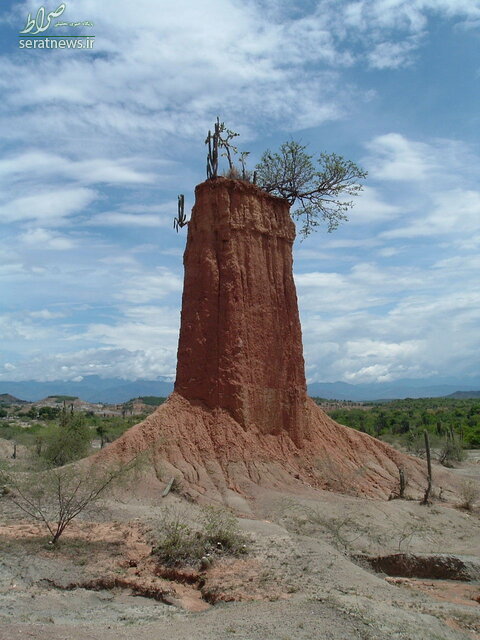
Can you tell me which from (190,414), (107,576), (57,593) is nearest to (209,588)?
(107,576)

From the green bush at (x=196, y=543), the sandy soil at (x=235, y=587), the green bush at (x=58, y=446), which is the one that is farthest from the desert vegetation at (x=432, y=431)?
the green bush at (x=196, y=543)

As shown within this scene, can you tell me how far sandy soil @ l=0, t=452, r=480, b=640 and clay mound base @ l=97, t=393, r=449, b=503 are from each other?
3.86ft

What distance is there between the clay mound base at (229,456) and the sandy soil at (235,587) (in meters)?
1.18

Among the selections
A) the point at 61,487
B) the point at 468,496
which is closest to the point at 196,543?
the point at 61,487

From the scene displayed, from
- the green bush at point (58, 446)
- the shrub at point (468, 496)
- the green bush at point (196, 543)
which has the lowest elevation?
the shrub at point (468, 496)

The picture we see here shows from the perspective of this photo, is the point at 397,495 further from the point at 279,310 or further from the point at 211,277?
the point at 211,277

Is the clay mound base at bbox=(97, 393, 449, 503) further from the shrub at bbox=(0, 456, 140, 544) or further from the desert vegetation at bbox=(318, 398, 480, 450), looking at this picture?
the desert vegetation at bbox=(318, 398, 480, 450)

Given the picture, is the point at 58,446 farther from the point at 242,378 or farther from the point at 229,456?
the point at 242,378

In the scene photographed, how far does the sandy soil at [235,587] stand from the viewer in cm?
807

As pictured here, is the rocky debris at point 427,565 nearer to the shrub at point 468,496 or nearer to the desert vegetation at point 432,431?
the shrub at point 468,496

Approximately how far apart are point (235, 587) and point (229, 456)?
7731 millimetres

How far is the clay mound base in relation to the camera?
17.2 m

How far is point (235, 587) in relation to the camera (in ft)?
33.4

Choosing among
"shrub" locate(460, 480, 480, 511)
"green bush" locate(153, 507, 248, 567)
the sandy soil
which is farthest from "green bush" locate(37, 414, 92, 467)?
"shrub" locate(460, 480, 480, 511)
